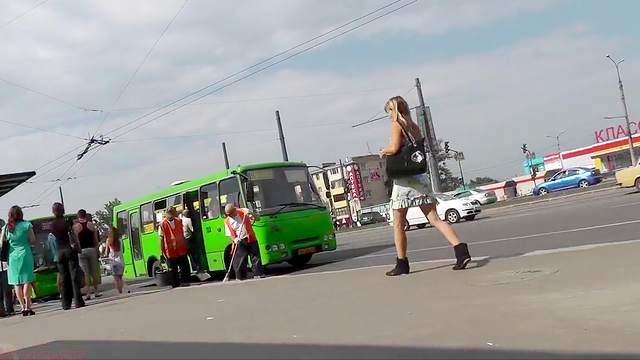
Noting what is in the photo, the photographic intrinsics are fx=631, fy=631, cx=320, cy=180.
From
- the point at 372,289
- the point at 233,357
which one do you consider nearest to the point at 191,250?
the point at 372,289

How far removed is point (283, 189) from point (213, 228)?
1.93 metres

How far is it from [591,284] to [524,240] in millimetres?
5762

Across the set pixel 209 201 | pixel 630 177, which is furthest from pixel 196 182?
pixel 630 177

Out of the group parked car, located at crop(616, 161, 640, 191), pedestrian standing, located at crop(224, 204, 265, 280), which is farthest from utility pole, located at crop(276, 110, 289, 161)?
pedestrian standing, located at crop(224, 204, 265, 280)

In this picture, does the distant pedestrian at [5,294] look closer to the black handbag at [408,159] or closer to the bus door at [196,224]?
the bus door at [196,224]

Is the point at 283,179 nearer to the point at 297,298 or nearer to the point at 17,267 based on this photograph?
the point at 17,267

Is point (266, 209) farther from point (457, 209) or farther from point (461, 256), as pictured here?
point (457, 209)

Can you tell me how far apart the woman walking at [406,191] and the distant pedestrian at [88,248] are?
269 inches

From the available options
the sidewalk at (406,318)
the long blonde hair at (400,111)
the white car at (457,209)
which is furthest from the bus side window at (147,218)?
the white car at (457,209)

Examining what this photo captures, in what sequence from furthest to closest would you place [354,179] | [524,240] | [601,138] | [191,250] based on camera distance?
[601,138] < [354,179] < [191,250] < [524,240]

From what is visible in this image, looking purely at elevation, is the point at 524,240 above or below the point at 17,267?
below

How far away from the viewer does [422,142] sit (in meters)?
7.64

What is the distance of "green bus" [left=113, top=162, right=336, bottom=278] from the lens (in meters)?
13.7

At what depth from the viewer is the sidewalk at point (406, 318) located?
4.62 metres
